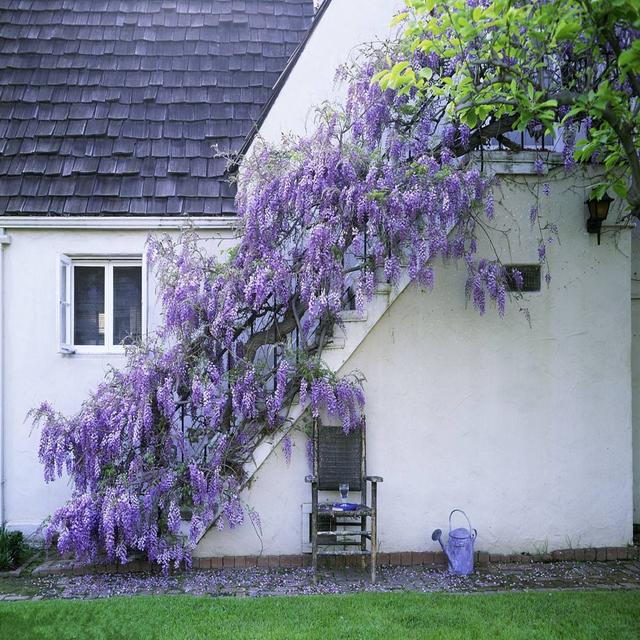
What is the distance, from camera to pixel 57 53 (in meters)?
7.81

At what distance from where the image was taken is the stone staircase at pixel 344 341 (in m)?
6.09

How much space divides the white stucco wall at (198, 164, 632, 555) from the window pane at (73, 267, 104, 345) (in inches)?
102

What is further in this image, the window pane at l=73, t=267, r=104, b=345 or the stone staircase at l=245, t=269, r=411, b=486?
the window pane at l=73, t=267, r=104, b=345

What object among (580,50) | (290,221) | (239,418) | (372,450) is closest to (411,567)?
(372,450)

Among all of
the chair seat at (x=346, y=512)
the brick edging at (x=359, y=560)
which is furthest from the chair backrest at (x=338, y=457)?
the brick edging at (x=359, y=560)

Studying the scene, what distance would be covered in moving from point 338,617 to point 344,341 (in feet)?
7.55

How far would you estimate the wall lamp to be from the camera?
6230 mm

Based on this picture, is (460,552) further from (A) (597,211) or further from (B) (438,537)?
(A) (597,211)

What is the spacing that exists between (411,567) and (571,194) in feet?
12.3

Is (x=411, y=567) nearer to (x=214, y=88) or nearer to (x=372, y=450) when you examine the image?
(x=372, y=450)

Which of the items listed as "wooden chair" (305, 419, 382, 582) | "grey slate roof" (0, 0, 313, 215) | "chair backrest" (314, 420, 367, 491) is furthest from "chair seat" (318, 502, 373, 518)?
"grey slate roof" (0, 0, 313, 215)

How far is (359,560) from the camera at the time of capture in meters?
6.23

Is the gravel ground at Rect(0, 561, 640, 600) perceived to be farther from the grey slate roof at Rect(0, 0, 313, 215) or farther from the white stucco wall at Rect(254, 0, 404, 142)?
the white stucco wall at Rect(254, 0, 404, 142)

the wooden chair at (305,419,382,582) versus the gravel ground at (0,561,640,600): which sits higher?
the wooden chair at (305,419,382,582)
